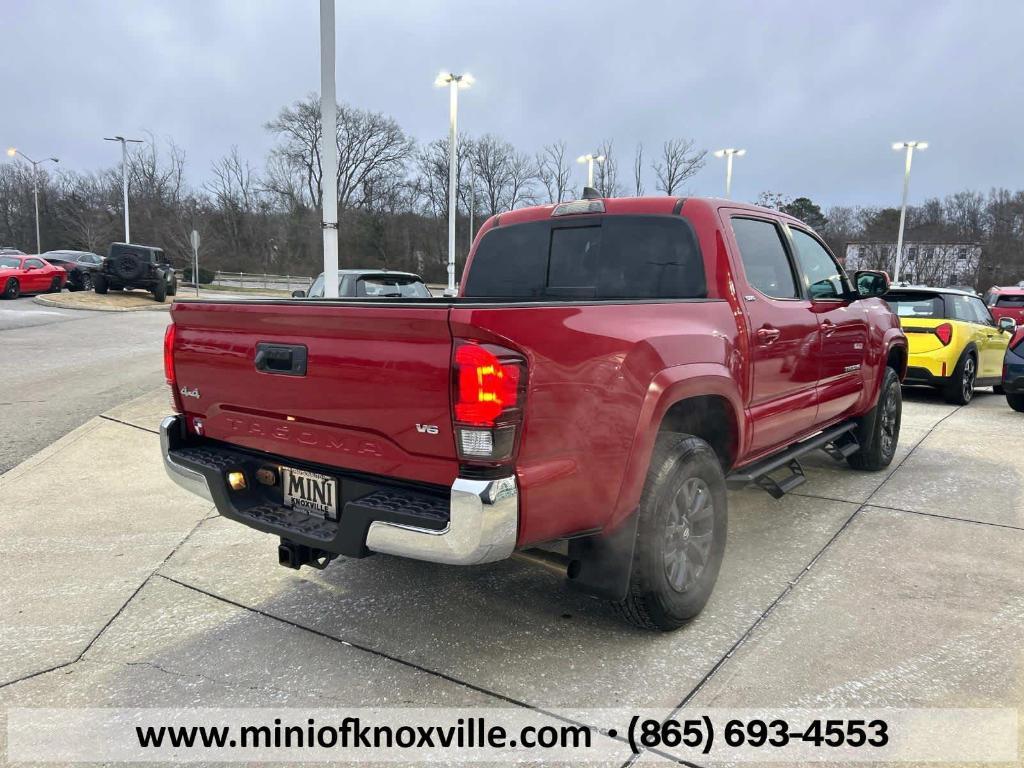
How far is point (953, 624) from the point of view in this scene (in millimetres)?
3293

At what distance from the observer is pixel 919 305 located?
9516 millimetres

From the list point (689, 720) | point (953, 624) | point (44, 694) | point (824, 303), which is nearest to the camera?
point (689, 720)

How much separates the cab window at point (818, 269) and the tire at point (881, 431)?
1.21m

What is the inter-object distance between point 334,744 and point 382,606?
1.03 meters

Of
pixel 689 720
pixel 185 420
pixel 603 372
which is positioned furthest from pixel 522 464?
pixel 185 420

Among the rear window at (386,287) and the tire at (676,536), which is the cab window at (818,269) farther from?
the rear window at (386,287)

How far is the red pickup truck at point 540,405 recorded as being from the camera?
2377 mm

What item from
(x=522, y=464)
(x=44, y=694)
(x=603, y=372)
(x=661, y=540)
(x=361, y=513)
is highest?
(x=603, y=372)

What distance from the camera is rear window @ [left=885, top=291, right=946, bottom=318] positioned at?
9.38 metres

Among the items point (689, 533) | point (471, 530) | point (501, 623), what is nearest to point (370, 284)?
point (501, 623)

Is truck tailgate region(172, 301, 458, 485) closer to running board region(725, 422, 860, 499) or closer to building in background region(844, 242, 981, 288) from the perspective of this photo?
running board region(725, 422, 860, 499)

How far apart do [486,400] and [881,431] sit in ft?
15.4

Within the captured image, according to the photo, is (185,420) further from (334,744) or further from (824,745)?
(824,745)

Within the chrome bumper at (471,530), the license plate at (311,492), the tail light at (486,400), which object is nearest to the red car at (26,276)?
the license plate at (311,492)
